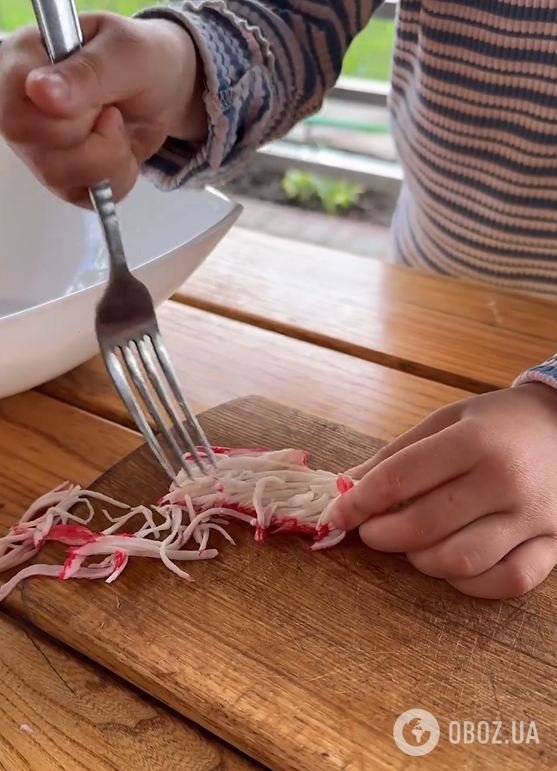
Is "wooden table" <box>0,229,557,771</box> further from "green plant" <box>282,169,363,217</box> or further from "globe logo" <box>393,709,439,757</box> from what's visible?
"green plant" <box>282,169,363,217</box>

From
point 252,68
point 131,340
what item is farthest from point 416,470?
point 252,68

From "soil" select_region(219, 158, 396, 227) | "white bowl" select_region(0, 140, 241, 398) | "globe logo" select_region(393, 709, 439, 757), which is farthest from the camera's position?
"soil" select_region(219, 158, 396, 227)

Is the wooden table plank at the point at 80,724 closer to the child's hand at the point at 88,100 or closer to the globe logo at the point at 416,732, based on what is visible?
the globe logo at the point at 416,732

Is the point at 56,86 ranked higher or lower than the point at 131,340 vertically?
higher

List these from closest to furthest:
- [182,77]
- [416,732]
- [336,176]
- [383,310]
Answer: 1. [416,732]
2. [182,77]
3. [383,310]
4. [336,176]

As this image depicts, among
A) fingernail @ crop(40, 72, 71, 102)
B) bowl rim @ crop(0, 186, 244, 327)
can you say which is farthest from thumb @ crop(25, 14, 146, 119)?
bowl rim @ crop(0, 186, 244, 327)

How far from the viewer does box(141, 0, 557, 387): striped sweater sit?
2.37 ft

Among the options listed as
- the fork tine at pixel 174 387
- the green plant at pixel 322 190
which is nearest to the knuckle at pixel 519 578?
the fork tine at pixel 174 387

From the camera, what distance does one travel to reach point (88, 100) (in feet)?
1.64

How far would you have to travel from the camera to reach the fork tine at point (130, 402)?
21.4 inches

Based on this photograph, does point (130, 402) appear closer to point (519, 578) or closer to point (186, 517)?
point (186, 517)

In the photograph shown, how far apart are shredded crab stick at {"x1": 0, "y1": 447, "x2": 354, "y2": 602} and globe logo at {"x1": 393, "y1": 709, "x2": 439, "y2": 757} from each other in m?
0.13

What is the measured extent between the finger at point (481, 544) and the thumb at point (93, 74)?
1.18 ft
